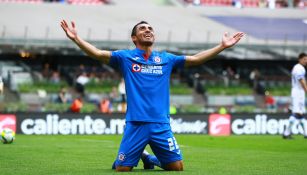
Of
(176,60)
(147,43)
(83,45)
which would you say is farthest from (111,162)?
(83,45)

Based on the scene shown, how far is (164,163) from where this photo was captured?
12.1 m

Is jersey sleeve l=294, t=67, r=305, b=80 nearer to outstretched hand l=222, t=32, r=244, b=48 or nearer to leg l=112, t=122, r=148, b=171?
outstretched hand l=222, t=32, r=244, b=48

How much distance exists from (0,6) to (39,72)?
470cm

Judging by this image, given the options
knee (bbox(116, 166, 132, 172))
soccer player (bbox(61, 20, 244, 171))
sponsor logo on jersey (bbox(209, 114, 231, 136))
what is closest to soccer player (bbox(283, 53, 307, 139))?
sponsor logo on jersey (bbox(209, 114, 231, 136))

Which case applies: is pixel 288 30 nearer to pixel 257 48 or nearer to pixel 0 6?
pixel 257 48

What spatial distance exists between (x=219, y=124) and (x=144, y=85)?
2104cm

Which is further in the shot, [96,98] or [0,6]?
[0,6]

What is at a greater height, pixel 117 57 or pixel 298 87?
pixel 117 57

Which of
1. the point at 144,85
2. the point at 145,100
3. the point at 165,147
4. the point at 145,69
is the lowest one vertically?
the point at 165,147

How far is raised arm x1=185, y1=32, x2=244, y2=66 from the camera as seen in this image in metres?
11.8

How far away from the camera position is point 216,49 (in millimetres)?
11977

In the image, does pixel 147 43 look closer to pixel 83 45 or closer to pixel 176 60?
pixel 176 60

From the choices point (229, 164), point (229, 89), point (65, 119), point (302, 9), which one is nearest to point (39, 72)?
point (229, 89)

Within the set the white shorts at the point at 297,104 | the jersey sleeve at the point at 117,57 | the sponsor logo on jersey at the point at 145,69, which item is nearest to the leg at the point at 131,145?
the sponsor logo on jersey at the point at 145,69
